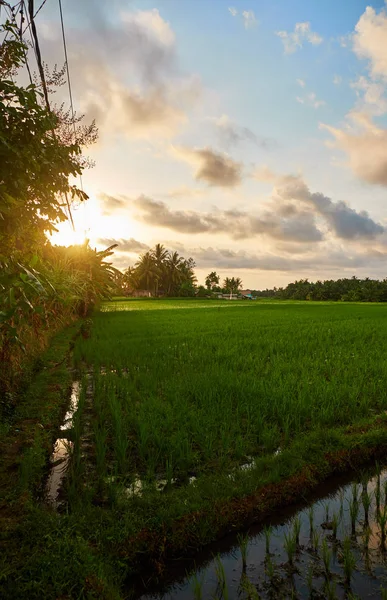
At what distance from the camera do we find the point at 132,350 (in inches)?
389

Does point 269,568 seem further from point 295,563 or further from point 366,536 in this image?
point 366,536

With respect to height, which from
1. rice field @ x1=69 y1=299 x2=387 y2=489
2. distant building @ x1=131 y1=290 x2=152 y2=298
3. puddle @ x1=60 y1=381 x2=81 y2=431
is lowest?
puddle @ x1=60 y1=381 x2=81 y2=431

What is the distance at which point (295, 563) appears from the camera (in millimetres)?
→ 2287

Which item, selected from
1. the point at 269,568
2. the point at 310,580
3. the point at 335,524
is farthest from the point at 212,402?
the point at 310,580

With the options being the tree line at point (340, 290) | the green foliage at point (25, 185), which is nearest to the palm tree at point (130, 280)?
the tree line at point (340, 290)

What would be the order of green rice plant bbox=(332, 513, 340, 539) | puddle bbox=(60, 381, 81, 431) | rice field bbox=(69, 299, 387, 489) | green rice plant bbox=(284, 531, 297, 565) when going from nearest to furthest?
1. green rice plant bbox=(284, 531, 297, 565)
2. green rice plant bbox=(332, 513, 340, 539)
3. rice field bbox=(69, 299, 387, 489)
4. puddle bbox=(60, 381, 81, 431)

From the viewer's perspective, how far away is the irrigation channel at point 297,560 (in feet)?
6.89

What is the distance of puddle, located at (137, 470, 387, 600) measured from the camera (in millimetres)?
2094

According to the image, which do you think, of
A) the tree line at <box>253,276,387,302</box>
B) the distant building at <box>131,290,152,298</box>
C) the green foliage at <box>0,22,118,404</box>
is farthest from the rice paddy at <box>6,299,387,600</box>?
the distant building at <box>131,290,152,298</box>

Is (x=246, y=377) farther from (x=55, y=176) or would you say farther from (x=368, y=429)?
(x=55, y=176)

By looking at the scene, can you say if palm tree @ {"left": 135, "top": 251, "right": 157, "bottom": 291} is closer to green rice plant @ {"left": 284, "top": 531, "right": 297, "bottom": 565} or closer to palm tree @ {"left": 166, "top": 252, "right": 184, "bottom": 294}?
palm tree @ {"left": 166, "top": 252, "right": 184, "bottom": 294}

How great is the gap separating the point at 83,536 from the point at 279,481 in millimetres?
1594

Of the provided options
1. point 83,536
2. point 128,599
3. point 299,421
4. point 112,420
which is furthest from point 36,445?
point 299,421

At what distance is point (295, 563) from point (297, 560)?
3 centimetres
